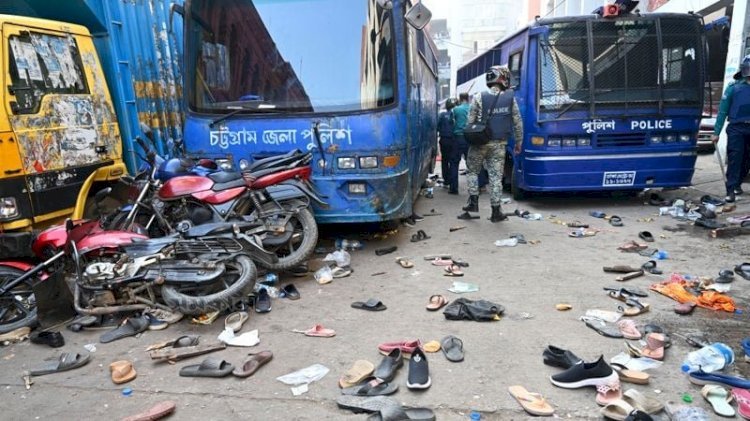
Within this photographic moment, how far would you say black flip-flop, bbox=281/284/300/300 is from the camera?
171 inches

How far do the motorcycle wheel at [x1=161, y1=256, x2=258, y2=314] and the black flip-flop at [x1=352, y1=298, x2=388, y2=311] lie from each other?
85 centimetres

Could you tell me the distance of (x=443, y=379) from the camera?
292 centimetres

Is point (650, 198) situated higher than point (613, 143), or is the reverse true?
point (613, 143)

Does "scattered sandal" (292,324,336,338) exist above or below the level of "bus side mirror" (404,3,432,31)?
below

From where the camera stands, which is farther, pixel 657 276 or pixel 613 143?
pixel 613 143

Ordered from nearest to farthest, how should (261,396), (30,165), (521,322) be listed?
(261,396) → (521,322) → (30,165)

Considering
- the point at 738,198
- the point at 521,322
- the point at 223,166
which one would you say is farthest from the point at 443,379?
the point at 738,198

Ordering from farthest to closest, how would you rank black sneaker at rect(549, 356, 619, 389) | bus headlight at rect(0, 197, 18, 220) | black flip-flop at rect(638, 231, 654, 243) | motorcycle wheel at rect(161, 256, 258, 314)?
1. black flip-flop at rect(638, 231, 654, 243)
2. bus headlight at rect(0, 197, 18, 220)
3. motorcycle wheel at rect(161, 256, 258, 314)
4. black sneaker at rect(549, 356, 619, 389)

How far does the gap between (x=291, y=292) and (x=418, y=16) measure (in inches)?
112

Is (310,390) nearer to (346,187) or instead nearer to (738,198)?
(346,187)

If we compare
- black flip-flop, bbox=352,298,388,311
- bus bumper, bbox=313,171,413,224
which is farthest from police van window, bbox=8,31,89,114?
black flip-flop, bbox=352,298,388,311

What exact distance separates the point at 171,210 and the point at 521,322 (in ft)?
10.6

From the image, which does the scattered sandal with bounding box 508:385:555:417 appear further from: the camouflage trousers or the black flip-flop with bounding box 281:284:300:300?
the camouflage trousers

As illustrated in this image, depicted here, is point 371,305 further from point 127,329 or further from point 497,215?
point 497,215
